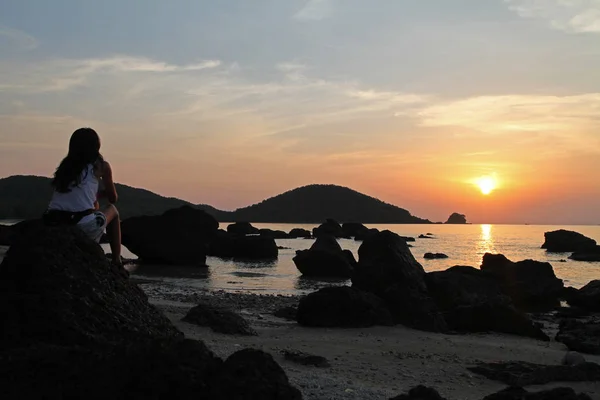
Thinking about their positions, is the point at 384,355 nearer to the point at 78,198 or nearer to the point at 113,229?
the point at 113,229

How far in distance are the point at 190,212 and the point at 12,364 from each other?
38.8 metres

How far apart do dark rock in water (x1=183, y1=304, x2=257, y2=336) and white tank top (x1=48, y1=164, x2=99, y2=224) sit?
5135 mm

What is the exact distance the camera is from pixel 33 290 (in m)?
5.37

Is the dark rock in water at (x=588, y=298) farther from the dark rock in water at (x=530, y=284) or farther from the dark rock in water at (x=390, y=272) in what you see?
the dark rock in water at (x=390, y=272)

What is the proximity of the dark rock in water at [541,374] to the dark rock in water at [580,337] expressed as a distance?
12.5 feet

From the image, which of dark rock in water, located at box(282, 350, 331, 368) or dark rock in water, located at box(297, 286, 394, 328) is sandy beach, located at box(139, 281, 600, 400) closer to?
dark rock in water, located at box(282, 350, 331, 368)

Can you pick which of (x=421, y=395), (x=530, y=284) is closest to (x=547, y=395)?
(x=421, y=395)

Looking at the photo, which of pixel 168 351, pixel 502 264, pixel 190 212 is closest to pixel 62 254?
pixel 168 351

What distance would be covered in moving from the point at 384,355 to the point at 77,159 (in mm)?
6099

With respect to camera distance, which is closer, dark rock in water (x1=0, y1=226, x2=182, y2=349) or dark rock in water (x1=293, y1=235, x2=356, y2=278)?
dark rock in water (x1=0, y1=226, x2=182, y2=349)

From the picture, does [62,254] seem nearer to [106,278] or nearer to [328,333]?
[106,278]

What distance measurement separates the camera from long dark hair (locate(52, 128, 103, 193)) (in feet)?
21.9

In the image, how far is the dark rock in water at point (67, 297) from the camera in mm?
5078

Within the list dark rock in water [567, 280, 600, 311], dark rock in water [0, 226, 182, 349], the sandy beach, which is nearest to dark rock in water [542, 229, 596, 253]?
dark rock in water [567, 280, 600, 311]
